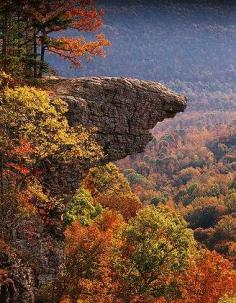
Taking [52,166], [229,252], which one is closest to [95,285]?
[52,166]

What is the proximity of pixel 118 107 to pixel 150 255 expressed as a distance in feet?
37.8

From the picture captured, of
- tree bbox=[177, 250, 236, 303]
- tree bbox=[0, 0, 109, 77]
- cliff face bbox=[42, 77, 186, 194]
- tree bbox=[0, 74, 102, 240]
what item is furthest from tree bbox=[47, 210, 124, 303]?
tree bbox=[0, 0, 109, 77]

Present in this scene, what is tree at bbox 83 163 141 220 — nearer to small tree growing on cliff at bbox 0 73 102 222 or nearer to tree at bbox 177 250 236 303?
tree at bbox 177 250 236 303

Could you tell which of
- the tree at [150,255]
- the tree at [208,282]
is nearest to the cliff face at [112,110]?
the tree at [150,255]

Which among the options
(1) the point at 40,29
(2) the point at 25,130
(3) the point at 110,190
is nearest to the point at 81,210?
(3) the point at 110,190

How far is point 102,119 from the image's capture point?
3975 cm

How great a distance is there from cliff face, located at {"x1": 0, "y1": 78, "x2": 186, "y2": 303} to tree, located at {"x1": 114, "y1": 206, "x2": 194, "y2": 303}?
5100 mm

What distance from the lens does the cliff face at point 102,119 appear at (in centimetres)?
3728

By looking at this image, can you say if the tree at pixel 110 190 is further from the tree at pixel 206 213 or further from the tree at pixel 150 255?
the tree at pixel 206 213

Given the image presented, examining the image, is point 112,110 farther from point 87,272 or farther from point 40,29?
point 87,272

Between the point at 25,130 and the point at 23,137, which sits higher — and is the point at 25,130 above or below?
above

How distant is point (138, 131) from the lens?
137 ft

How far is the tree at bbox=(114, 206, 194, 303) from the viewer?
3588 centimetres

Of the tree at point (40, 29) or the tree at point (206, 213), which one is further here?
the tree at point (206, 213)
